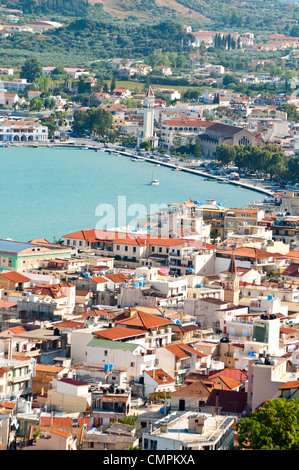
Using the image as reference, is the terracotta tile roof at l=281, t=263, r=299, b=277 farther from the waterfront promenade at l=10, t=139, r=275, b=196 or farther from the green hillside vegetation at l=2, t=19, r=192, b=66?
the green hillside vegetation at l=2, t=19, r=192, b=66

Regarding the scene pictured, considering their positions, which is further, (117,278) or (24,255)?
(24,255)

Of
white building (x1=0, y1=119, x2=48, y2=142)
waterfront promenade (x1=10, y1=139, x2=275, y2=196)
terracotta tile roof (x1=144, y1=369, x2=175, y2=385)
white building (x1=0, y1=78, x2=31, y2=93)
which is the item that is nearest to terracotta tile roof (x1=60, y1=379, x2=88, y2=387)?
terracotta tile roof (x1=144, y1=369, x2=175, y2=385)

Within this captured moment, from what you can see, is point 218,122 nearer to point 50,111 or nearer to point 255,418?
point 50,111

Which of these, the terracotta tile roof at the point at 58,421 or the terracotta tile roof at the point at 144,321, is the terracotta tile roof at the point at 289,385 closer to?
the terracotta tile roof at the point at 58,421

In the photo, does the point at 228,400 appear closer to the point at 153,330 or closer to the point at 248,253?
the point at 153,330

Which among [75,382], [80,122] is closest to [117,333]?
[75,382]

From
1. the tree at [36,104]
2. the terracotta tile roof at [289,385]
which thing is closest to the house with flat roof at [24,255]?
the terracotta tile roof at [289,385]

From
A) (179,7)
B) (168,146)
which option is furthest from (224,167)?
(179,7)
